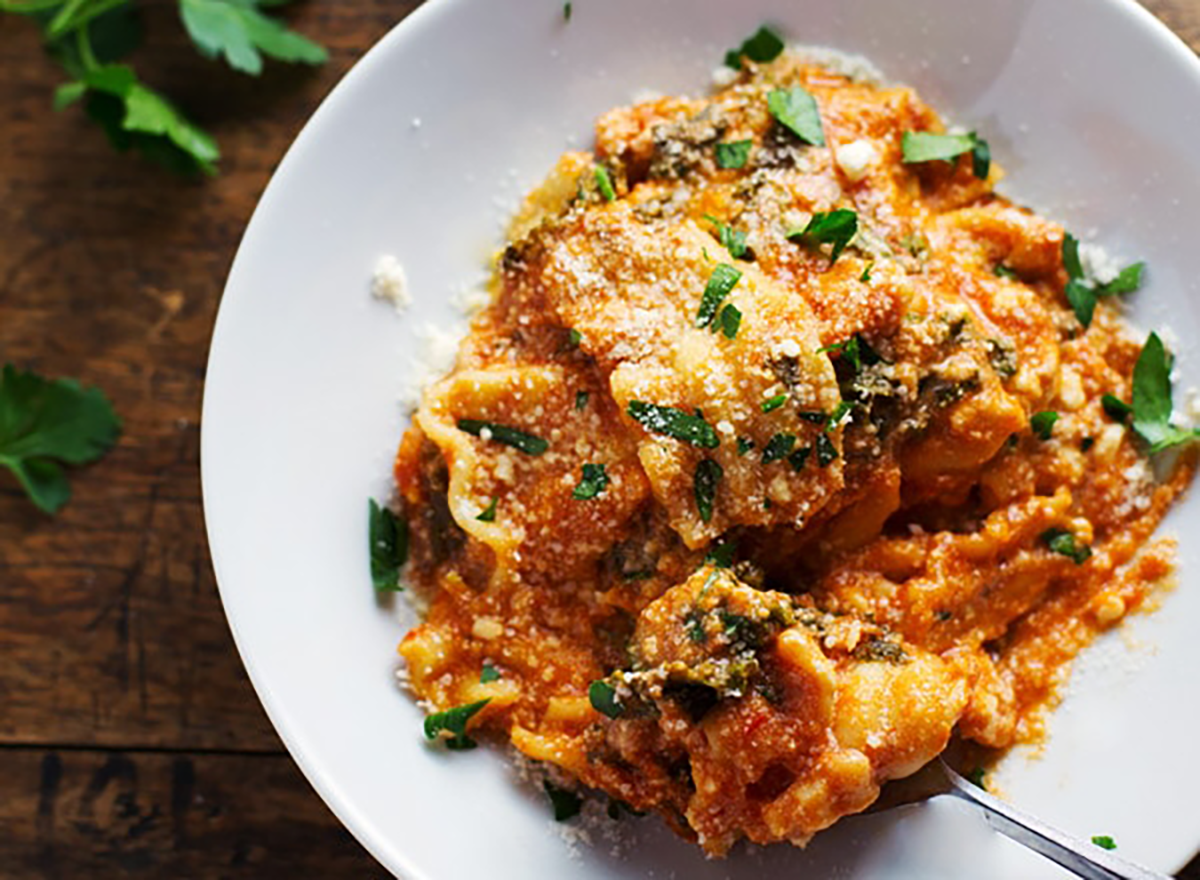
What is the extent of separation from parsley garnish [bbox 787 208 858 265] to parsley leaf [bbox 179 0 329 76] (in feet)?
5.92

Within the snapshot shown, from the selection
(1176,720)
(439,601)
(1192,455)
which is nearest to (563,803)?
(439,601)

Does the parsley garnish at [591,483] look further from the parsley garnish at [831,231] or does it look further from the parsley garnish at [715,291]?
the parsley garnish at [831,231]

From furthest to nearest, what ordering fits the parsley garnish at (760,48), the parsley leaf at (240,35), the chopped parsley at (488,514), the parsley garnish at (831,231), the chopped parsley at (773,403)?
the parsley leaf at (240,35) < the parsley garnish at (760,48) < the chopped parsley at (488,514) < the parsley garnish at (831,231) < the chopped parsley at (773,403)

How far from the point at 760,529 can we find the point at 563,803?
0.94m

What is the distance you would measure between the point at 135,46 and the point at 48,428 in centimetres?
131

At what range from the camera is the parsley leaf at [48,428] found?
4402 millimetres

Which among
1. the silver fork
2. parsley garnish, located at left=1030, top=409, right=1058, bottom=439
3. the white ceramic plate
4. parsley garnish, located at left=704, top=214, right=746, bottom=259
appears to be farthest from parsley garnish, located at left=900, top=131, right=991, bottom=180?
the silver fork

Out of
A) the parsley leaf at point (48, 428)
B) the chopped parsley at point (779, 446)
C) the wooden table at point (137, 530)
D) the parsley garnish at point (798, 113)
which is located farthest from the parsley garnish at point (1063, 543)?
the parsley leaf at point (48, 428)

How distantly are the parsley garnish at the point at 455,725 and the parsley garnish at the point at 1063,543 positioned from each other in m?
1.59

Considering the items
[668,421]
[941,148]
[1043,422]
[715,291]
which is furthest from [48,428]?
[1043,422]

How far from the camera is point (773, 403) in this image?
10.8 ft

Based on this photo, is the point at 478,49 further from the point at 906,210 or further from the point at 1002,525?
the point at 1002,525

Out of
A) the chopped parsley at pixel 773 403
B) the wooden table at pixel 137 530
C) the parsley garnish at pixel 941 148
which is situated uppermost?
the parsley garnish at pixel 941 148

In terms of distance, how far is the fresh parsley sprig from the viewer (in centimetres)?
432
